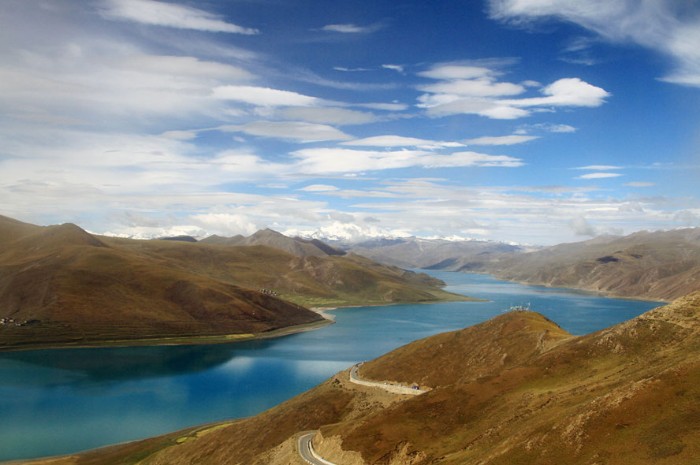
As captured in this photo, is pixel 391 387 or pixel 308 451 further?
pixel 391 387

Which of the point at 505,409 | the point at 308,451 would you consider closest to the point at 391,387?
the point at 308,451

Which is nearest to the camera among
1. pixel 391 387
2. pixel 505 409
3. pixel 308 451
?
pixel 505 409

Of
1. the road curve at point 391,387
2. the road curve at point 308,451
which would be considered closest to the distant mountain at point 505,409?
the road curve at point 308,451

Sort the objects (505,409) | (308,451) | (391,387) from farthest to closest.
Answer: (391,387) → (308,451) → (505,409)

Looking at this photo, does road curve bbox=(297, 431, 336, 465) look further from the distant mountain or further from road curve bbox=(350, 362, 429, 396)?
road curve bbox=(350, 362, 429, 396)

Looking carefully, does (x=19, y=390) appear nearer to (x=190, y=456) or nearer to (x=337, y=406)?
(x=190, y=456)

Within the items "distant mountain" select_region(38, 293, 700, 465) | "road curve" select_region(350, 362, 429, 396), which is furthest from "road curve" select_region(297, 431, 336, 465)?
"road curve" select_region(350, 362, 429, 396)

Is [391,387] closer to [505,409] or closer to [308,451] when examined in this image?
[308,451]
